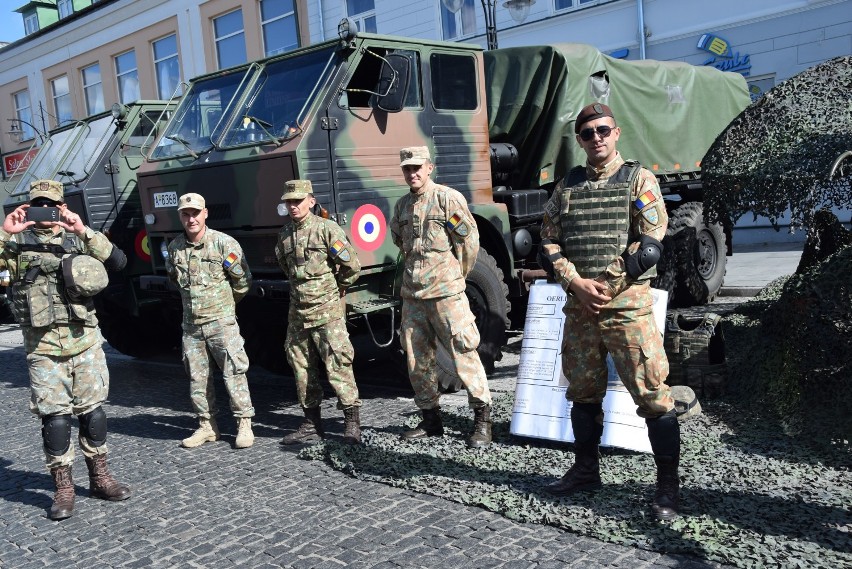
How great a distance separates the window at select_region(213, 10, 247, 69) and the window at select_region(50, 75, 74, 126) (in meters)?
7.95

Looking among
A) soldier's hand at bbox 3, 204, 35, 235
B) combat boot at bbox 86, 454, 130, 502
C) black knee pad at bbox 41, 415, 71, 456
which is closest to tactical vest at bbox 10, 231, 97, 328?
soldier's hand at bbox 3, 204, 35, 235

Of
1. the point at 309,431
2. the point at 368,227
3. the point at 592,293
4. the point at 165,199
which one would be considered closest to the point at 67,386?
the point at 309,431

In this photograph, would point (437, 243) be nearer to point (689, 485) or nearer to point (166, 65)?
point (689, 485)

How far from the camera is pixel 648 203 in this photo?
3.64 m

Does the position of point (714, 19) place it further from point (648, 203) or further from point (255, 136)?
point (648, 203)

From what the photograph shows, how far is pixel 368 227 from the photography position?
588cm

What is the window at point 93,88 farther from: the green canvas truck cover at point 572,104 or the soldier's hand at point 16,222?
the soldier's hand at point 16,222

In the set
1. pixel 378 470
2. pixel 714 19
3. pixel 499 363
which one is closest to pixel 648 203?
pixel 378 470

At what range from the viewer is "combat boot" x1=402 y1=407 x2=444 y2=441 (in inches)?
201

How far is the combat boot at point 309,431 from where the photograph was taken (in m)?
5.28

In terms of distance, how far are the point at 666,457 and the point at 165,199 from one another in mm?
4600

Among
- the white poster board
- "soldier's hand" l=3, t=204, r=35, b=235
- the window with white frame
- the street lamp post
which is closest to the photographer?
"soldier's hand" l=3, t=204, r=35, b=235

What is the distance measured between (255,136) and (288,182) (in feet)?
3.42

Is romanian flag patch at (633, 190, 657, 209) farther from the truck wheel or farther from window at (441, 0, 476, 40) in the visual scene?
window at (441, 0, 476, 40)
